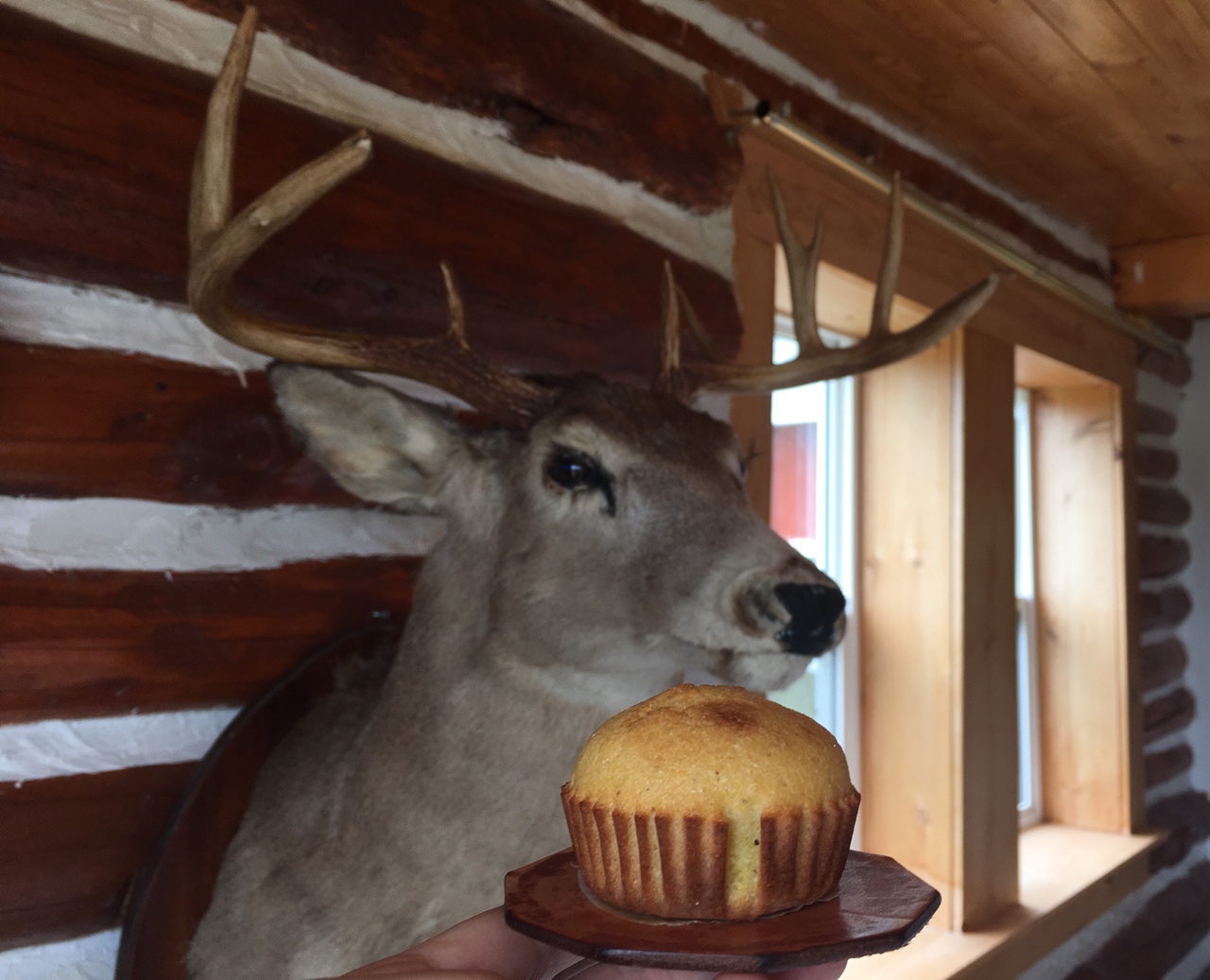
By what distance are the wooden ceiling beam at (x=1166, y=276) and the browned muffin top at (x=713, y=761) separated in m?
4.63

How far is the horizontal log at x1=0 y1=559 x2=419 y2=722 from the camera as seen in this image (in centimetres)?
154

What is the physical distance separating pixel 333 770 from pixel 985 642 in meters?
2.96

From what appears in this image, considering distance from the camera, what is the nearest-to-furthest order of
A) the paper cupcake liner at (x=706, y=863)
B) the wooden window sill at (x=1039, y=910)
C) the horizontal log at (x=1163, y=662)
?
the paper cupcake liner at (x=706, y=863)
the wooden window sill at (x=1039, y=910)
the horizontal log at (x=1163, y=662)

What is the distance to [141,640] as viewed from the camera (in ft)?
5.46

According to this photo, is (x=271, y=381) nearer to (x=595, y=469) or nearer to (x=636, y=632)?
(x=595, y=469)

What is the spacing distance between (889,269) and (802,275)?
206 millimetres

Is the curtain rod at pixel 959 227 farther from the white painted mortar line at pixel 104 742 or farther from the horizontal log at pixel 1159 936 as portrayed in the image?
the horizontal log at pixel 1159 936

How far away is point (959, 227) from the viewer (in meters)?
3.47

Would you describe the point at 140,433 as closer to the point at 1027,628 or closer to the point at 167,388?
the point at 167,388

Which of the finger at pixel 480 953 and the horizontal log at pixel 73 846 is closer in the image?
the finger at pixel 480 953

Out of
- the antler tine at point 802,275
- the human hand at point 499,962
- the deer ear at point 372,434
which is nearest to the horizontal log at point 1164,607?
the antler tine at point 802,275

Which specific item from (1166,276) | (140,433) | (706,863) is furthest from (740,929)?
(1166,276)

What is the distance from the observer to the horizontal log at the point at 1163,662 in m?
5.37

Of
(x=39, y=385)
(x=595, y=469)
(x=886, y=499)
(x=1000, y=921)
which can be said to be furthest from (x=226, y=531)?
(x=1000, y=921)
